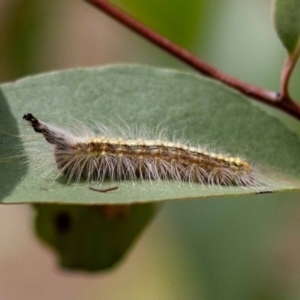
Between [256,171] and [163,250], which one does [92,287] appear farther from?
[256,171]

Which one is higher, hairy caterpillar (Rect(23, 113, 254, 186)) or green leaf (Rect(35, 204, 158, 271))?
hairy caterpillar (Rect(23, 113, 254, 186))

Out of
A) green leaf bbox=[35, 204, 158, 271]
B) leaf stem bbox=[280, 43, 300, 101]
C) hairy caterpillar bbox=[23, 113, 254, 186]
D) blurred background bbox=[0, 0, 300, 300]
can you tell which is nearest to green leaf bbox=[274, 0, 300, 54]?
leaf stem bbox=[280, 43, 300, 101]

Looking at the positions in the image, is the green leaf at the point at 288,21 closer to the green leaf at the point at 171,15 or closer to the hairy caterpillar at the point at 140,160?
the hairy caterpillar at the point at 140,160

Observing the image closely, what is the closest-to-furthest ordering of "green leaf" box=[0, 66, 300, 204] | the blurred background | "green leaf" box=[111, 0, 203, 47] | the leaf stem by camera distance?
"green leaf" box=[0, 66, 300, 204] < the leaf stem < the blurred background < "green leaf" box=[111, 0, 203, 47]

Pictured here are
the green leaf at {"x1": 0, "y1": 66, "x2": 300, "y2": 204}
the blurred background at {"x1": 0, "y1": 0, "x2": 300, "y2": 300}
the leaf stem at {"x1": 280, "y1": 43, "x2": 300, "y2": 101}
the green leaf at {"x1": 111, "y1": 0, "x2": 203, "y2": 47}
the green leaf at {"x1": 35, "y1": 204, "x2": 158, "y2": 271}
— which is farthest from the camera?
the green leaf at {"x1": 111, "y1": 0, "x2": 203, "y2": 47}

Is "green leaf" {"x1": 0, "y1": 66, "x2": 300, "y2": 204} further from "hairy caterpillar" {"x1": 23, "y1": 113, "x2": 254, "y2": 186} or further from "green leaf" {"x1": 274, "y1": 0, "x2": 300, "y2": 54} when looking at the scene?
"green leaf" {"x1": 274, "y1": 0, "x2": 300, "y2": 54}
